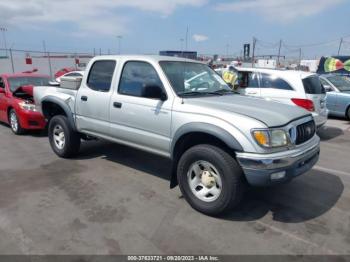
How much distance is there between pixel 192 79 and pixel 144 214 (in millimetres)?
2044

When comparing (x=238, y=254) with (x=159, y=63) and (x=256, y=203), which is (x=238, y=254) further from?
(x=159, y=63)

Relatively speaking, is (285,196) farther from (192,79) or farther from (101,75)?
(101,75)

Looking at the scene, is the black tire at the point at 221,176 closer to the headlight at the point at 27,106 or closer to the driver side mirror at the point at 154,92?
the driver side mirror at the point at 154,92

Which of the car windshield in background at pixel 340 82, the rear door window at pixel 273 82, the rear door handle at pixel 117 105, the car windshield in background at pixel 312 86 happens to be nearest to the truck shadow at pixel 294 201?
the rear door handle at pixel 117 105

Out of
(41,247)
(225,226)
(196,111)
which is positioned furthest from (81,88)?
(225,226)

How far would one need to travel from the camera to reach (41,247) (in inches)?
126

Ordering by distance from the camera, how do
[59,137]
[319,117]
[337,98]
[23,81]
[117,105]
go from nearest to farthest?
[117,105], [59,137], [319,117], [23,81], [337,98]

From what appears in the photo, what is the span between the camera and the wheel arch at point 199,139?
354cm

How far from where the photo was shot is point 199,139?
404 cm

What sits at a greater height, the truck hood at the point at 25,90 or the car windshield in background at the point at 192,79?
the car windshield in background at the point at 192,79

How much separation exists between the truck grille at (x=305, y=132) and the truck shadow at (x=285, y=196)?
0.90 metres

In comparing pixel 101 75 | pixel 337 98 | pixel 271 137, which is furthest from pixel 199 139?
pixel 337 98

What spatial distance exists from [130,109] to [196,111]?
3.81ft

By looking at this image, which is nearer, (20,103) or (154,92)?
(154,92)
